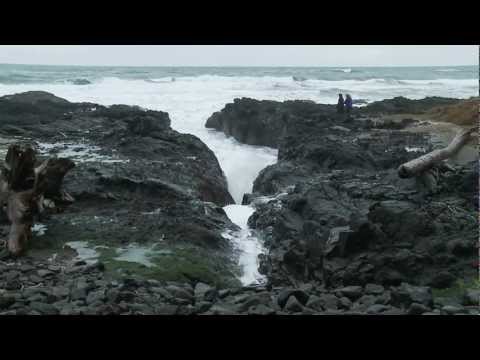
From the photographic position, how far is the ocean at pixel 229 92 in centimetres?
1742

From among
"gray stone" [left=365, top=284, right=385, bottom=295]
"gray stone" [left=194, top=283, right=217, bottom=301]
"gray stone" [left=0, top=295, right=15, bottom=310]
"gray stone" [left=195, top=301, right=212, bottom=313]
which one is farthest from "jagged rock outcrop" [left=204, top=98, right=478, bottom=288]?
"gray stone" [left=0, top=295, right=15, bottom=310]

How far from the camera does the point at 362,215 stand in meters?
7.78

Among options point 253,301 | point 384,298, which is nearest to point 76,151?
point 253,301

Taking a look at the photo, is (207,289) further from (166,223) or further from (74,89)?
(74,89)

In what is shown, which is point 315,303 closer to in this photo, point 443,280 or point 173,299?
point 173,299

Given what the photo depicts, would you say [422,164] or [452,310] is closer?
[452,310]

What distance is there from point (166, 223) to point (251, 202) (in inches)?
162

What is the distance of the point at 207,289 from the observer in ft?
20.8

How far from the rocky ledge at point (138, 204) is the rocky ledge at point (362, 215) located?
1100 millimetres

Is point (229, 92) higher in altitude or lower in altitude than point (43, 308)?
higher

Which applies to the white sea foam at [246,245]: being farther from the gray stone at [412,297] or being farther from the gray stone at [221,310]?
the gray stone at [412,297]

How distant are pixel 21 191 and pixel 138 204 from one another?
2.54 metres

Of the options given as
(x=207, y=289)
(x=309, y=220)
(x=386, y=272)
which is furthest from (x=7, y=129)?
(x=386, y=272)

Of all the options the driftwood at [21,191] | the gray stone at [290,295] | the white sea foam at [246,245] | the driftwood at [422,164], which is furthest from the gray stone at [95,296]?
the driftwood at [422,164]
